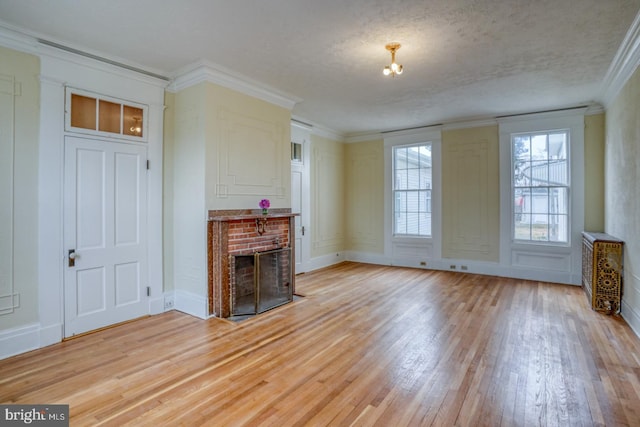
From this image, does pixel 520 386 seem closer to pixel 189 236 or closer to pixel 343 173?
pixel 189 236

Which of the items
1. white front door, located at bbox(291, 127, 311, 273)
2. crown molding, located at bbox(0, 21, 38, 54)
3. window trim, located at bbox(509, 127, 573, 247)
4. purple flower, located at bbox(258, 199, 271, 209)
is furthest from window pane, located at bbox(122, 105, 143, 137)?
window trim, located at bbox(509, 127, 573, 247)

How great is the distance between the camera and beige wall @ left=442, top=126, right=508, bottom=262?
608 centimetres

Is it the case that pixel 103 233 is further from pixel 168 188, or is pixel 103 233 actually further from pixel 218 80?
pixel 218 80

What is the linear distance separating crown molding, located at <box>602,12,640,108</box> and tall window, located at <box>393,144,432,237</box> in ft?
9.62

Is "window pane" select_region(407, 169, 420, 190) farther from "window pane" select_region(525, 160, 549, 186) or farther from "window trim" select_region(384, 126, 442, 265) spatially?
"window pane" select_region(525, 160, 549, 186)

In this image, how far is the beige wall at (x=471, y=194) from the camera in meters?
6.08

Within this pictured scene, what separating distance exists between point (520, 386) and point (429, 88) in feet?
12.1

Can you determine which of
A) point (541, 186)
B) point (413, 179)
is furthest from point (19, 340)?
point (541, 186)

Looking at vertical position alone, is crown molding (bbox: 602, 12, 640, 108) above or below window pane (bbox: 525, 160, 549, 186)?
above

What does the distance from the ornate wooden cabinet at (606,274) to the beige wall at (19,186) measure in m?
6.30

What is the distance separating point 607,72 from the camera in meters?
3.95

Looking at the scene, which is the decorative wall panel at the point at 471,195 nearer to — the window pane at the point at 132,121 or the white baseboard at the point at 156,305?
the white baseboard at the point at 156,305

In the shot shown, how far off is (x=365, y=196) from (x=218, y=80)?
4.42 metres

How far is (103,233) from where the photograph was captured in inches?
140
